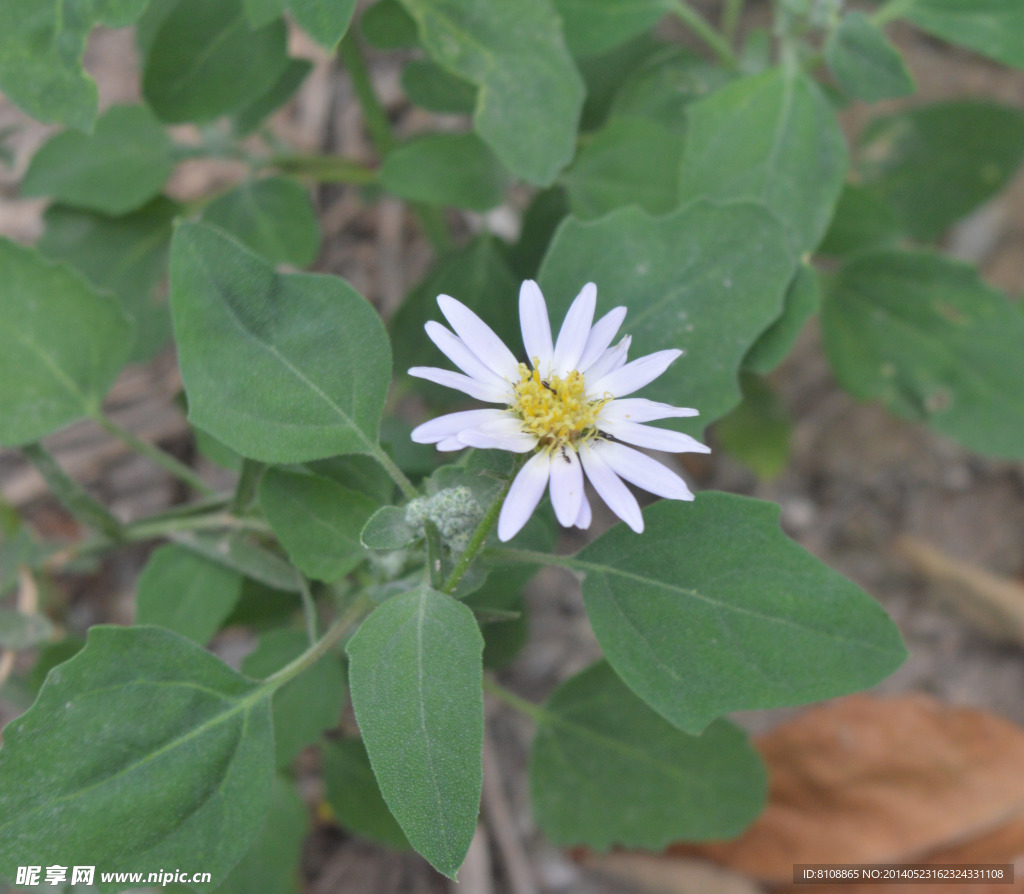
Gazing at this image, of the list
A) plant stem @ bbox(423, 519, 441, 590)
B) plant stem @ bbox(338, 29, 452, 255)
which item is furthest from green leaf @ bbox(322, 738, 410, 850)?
plant stem @ bbox(338, 29, 452, 255)

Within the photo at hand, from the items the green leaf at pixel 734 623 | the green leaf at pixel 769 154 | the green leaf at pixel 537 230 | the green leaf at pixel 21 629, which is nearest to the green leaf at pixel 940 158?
the green leaf at pixel 769 154

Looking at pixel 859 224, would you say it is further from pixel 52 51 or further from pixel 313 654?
pixel 52 51

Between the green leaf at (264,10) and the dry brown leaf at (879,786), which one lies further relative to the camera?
the dry brown leaf at (879,786)

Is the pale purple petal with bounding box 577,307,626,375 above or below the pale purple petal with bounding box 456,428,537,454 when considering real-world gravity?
above

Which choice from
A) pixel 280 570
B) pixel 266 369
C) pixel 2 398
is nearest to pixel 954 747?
pixel 280 570

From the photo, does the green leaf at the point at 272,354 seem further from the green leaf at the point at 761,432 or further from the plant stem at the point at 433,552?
the green leaf at the point at 761,432

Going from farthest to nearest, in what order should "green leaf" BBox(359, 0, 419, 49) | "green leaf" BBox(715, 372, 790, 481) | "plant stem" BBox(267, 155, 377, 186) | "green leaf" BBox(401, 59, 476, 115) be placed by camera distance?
1. "green leaf" BBox(715, 372, 790, 481)
2. "plant stem" BBox(267, 155, 377, 186)
3. "green leaf" BBox(401, 59, 476, 115)
4. "green leaf" BBox(359, 0, 419, 49)

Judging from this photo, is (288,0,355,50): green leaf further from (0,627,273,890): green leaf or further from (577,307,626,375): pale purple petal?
(0,627,273,890): green leaf
